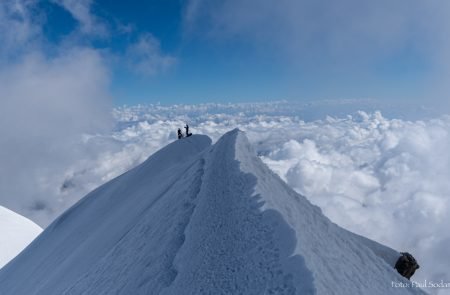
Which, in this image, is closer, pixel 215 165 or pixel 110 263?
pixel 110 263

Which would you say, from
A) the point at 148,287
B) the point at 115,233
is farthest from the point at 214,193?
the point at 115,233

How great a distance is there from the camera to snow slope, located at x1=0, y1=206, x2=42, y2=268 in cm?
3401

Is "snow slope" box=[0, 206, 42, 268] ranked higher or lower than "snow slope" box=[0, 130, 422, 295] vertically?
lower

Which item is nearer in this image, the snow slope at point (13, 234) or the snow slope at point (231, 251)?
the snow slope at point (231, 251)

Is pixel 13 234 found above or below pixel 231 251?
below

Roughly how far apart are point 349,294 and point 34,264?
58.8ft

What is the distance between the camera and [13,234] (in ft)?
130

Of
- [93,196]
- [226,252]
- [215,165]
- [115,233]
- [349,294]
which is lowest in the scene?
[93,196]

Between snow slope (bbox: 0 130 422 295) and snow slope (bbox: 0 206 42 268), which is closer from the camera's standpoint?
snow slope (bbox: 0 130 422 295)

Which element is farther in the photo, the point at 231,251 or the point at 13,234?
the point at 13,234

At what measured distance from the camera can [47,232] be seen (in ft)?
74.2

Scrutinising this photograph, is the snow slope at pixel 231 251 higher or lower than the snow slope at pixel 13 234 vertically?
higher

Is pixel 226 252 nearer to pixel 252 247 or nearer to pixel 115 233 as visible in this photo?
pixel 252 247

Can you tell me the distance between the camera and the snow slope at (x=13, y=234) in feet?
112
